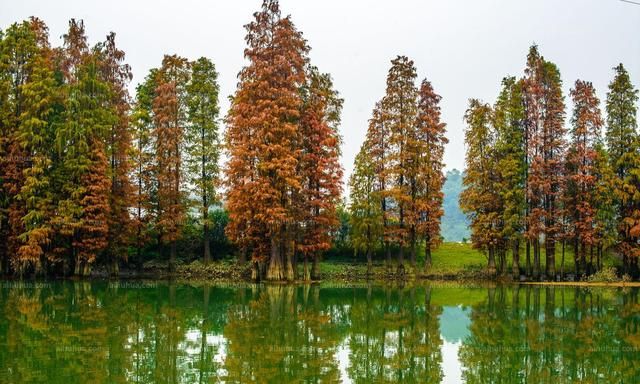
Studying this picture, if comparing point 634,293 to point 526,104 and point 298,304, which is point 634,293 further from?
point 298,304

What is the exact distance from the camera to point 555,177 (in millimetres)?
46125

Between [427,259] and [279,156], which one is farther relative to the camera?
[427,259]

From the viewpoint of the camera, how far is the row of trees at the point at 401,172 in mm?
48281

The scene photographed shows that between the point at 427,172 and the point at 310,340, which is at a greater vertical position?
the point at 427,172

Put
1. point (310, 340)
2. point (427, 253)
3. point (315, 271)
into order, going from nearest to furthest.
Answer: point (310, 340), point (315, 271), point (427, 253)

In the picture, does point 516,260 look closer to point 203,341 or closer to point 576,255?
point 576,255

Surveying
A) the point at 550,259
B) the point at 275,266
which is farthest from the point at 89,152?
the point at 550,259

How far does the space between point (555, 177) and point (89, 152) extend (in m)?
30.0

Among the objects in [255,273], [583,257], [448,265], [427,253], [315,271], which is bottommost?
[255,273]

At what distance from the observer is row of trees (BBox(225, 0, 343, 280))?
4062cm

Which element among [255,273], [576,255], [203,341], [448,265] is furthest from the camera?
[448,265]

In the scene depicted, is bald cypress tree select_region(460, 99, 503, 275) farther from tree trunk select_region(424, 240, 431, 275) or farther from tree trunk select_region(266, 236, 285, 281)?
tree trunk select_region(266, 236, 285, 281)

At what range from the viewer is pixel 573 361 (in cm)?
1399

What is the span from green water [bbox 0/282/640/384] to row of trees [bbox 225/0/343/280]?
1266 centimetres
